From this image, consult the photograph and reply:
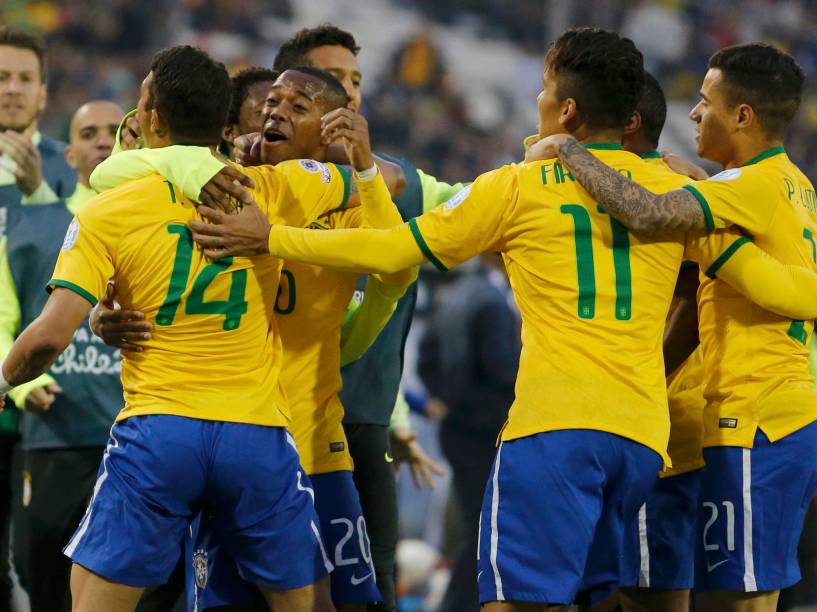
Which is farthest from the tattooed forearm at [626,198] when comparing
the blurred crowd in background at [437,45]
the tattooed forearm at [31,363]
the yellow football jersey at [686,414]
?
the blurred crowd in background at [437,45]

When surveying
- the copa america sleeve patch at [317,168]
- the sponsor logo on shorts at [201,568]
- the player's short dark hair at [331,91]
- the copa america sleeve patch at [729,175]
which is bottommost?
the sponsor logo on shorts at [201,568]

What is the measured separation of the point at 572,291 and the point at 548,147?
0.43 metres

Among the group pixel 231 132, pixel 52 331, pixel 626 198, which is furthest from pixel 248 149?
pixel 626 198

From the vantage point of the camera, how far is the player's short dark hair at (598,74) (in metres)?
3.67

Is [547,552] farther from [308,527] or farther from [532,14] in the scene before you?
[532,14]

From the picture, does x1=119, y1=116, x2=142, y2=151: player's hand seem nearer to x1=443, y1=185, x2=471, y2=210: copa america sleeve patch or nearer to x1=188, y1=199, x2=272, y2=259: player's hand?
x1=188, y1=199, x2=272, y2=259: player's hand

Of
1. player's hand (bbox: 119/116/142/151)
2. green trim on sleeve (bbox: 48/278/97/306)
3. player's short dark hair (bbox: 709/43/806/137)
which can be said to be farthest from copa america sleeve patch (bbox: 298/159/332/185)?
player's short dark hair (bbox: 709/43/806/137)

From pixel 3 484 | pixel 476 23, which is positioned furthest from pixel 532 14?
pixel 3 484

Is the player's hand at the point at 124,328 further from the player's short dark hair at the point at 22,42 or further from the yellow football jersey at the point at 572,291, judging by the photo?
the player's short dark hair at the point at 22,42

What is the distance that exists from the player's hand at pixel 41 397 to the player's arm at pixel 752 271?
290 cm

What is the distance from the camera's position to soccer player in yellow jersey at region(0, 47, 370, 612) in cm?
370

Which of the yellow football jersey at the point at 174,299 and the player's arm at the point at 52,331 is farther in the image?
the yellow football jersey at the point at 174,299

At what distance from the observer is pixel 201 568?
4.03 meters

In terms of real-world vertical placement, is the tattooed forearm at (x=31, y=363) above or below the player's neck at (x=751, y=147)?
below
